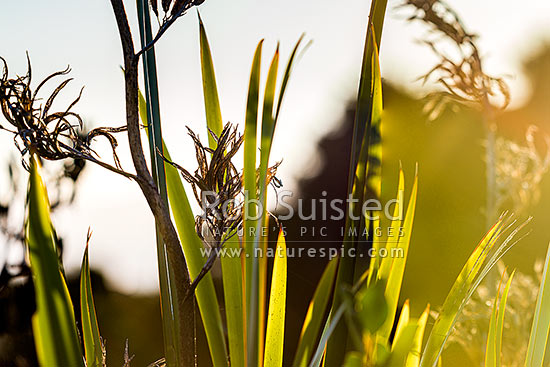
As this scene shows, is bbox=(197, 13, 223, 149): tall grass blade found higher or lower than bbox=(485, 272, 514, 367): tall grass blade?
higher

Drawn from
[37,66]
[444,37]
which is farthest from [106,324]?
[444,37]

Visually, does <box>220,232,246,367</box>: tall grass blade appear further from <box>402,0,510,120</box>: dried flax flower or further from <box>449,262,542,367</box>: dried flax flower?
<box>449,262,542,367</box>: dried flax flower

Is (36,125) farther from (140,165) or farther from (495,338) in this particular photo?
(495,338)

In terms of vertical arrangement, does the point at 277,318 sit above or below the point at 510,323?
above

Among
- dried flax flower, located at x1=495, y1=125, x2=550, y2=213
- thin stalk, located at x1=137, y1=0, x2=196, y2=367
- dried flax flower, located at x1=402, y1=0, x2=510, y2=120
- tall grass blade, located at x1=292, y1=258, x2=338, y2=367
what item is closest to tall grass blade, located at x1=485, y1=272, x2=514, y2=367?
tall grass blade, located at x1=292, y1=258, x2=338, y2=367

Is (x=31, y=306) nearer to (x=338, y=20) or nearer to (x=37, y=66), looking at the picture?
(x=37, y=66)

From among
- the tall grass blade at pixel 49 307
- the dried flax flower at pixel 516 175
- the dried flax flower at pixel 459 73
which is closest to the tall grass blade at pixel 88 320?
the tall grass blade at pixel 49 307

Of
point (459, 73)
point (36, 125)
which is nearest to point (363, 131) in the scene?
point (36, 125)
